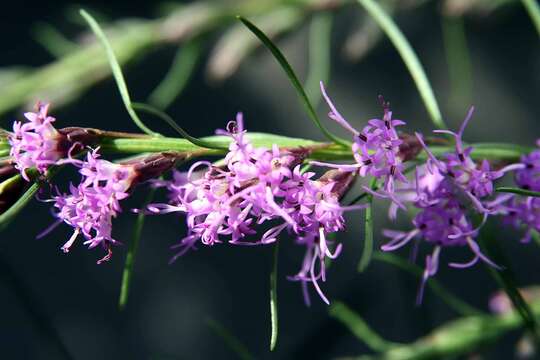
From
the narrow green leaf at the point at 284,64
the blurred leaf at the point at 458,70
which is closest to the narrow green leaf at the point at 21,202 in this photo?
the narrow green leaf at the point at 284,64

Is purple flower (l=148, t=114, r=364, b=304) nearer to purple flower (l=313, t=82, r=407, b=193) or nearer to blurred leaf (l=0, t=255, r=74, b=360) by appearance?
purple flower (l=313, t=82, r=407, b=193)

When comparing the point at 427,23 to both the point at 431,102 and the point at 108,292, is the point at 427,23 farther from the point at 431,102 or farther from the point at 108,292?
the point at 431,102

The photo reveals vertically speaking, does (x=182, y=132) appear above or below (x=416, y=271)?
above

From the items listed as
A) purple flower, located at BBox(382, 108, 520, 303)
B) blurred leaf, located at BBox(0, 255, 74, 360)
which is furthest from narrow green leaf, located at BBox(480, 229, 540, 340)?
blurred leaf, located at BBox(0, 255, 74, 360)

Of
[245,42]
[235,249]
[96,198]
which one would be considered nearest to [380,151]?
[96,198]

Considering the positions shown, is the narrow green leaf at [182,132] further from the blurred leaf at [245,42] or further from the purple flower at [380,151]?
the blurred leaf at [245,42]

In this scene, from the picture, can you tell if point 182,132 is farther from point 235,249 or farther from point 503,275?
point 235,249
